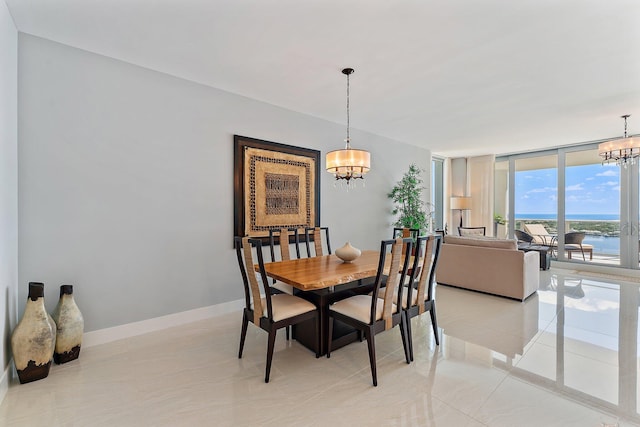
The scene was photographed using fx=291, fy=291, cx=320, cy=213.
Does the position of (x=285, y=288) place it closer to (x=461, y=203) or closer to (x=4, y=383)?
(x=4, y=383)

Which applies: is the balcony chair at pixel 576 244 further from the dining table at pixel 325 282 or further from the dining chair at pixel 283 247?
the dining chair at pixel 283 247

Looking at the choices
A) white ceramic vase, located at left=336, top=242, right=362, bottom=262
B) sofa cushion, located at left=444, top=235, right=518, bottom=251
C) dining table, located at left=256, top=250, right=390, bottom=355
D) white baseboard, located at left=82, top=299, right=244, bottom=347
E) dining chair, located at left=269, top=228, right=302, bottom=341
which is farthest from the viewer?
sofa cushion, located at left=444, top=235, right=518, bottom=251

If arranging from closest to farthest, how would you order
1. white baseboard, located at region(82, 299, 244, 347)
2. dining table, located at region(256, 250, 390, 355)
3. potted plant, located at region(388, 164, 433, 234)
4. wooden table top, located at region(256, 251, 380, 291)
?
wooden table top, located at region(256, 251, 380, 291)
dining table, located at region(256, 250, 390, 355)
white baseboard, located at region(82, 299, 244, 347)
potted plant, located at region(388, 164, 433, 234)

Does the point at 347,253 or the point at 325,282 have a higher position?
the point at 347,253

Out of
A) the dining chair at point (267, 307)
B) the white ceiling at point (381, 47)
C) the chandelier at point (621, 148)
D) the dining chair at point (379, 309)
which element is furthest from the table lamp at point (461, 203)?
the dining chair at point (267, 307)

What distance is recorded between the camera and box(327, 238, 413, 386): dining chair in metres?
2.09

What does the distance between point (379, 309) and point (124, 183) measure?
8.50ft

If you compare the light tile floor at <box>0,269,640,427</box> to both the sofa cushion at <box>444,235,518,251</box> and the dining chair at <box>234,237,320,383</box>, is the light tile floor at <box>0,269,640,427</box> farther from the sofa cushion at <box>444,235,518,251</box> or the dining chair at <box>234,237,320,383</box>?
the sofa cushion at <box>444,235,518,251</box>

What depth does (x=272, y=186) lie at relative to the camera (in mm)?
3801

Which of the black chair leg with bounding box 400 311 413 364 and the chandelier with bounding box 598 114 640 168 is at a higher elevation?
the chandelier with bounding box 598 114 640 168

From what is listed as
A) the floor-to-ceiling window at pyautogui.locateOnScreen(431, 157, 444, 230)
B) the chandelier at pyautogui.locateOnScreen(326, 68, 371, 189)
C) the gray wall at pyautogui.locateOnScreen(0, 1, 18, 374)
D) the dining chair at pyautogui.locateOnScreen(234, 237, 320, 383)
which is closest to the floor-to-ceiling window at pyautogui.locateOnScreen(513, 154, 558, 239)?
the floor-to-ceiling window at pyautogui.locateOnScreen(431, 157, 444, 230)

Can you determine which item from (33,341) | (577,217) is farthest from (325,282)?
(577,217)

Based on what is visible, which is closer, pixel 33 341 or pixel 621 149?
pixel 33 341

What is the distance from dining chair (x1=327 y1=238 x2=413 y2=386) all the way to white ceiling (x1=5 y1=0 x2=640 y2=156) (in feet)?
5.47
